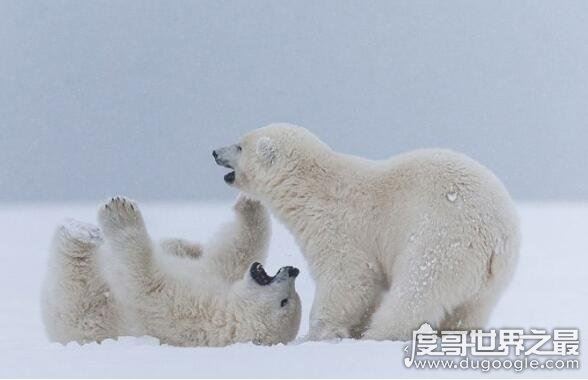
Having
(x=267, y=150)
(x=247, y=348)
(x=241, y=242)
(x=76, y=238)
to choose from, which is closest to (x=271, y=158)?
(x=267, y=150)

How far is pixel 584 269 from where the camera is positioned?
43.5 ft

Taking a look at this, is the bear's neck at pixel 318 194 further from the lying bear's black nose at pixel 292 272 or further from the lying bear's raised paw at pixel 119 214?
the lying bear's raised paw at pixel 119 214

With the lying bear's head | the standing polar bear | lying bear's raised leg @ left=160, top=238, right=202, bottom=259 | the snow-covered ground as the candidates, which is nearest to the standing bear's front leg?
the standing polar bear

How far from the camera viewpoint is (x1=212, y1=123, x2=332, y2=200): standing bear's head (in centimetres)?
737

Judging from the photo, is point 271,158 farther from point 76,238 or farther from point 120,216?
point 76,238

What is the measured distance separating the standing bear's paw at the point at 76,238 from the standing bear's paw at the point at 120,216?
0.11 m

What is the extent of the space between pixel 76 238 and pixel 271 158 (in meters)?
1.47

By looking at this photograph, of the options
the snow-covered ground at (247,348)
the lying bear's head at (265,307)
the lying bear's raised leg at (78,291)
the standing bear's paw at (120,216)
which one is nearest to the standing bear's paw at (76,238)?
the lying bear's raised leg at (78,291)

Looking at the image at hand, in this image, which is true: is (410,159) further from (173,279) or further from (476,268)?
(173,279)

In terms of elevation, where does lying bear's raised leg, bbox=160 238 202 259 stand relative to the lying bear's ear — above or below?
below

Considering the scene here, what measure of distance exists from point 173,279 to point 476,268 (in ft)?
5.74

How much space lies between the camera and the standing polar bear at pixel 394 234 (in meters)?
6.49

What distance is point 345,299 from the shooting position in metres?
6.76

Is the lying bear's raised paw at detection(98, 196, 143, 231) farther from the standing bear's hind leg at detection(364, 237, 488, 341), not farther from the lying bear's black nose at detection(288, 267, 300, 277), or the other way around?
the standing bear's hind leg at detection(364, 237, 488, 341)
